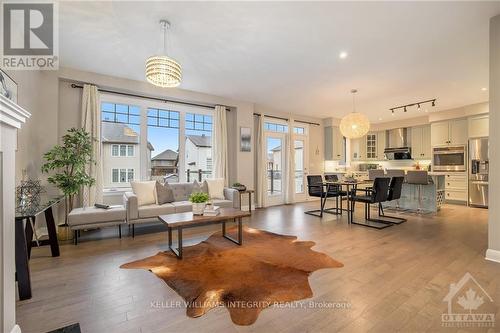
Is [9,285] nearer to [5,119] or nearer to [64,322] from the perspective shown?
[64,322]

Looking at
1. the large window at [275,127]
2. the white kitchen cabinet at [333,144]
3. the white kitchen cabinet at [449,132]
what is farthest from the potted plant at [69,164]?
the white kitchen cabinet at [449,132]

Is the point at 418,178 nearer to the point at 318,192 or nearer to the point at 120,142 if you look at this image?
the point at 318,192

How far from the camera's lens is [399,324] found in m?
1.71

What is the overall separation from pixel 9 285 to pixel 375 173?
6.49m

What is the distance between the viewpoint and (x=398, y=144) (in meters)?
8.49

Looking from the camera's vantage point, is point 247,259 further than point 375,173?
No

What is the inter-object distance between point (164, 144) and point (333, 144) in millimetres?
5660

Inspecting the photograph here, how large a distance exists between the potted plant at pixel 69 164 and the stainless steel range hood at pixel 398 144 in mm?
9066

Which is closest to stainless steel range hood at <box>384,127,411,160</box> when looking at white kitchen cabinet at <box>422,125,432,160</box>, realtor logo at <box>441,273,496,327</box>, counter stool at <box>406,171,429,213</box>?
white kitchen cabinet at <box>422,125,432,160</box>

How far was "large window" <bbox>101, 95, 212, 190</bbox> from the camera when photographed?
189 inches

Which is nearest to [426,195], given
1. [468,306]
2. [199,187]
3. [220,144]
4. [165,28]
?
[468,306]

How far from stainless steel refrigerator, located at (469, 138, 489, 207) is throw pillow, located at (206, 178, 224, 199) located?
22.3 feet

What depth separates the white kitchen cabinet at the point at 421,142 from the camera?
7.82m

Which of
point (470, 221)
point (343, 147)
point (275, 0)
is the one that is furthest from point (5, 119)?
point (343, 147)
